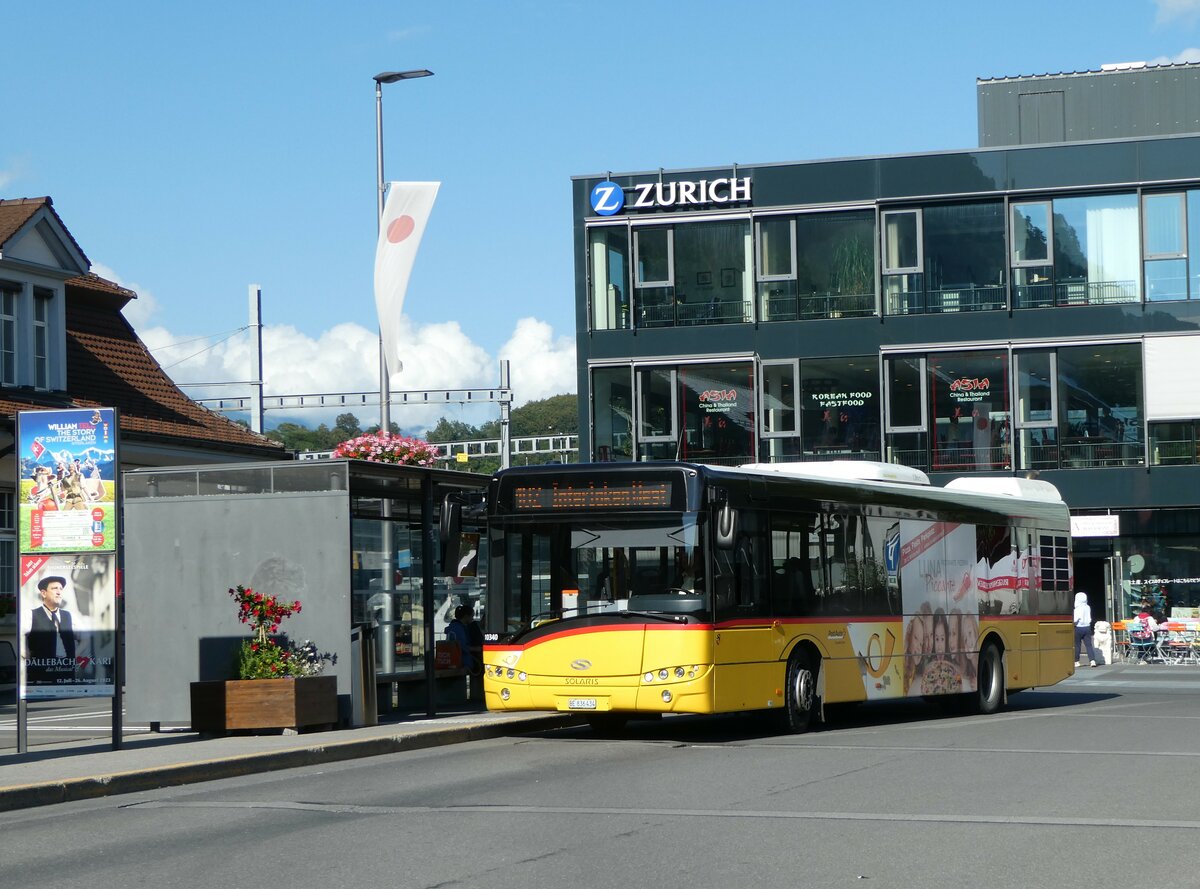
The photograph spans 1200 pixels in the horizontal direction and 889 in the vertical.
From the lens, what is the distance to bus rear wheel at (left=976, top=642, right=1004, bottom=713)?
23.1 metres

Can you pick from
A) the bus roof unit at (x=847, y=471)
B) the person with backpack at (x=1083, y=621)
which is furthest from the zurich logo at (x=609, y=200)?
the bus roof unit at (x=847, y=471)

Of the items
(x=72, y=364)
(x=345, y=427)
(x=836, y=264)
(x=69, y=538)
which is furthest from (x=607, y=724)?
(x=345, y=427)

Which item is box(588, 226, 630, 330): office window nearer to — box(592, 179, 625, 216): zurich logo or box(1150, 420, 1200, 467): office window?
box(592, 179, 625, 216): zurich logo

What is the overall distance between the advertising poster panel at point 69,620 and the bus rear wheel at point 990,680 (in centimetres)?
1212

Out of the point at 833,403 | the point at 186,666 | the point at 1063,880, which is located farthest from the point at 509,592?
the point at 833,403

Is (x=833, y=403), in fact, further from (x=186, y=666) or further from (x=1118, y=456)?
(x=186, y=666)

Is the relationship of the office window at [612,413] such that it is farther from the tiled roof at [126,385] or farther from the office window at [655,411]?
the tiled roof at [126,385]

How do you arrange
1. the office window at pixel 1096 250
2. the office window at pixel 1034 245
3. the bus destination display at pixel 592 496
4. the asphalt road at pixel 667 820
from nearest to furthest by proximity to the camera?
the asphalt road at pixel 667 820, the bus destination display at pixel 592 496, the office window at pixel 1096 250, the office window at pixel 1034 245

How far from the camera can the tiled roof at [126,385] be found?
114ft

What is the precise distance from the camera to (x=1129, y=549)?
39094mm

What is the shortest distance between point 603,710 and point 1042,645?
9915 mm

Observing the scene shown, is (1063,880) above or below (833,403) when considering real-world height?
below

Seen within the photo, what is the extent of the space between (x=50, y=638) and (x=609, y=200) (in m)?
26.6

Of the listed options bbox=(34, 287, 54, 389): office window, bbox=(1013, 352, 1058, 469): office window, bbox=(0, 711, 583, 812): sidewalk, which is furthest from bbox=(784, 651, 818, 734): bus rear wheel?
bbox=(1013, 352, 1058, 469): office window
